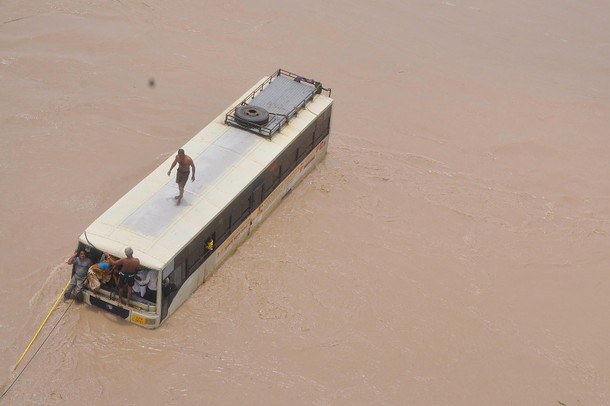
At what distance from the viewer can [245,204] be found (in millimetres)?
15836

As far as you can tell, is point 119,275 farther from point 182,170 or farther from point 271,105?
point 271,105

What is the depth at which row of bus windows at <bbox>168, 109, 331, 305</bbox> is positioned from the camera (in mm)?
14281

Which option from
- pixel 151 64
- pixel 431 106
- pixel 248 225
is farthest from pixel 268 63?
pixel 248 225

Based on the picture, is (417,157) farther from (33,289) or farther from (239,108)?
(33,289)

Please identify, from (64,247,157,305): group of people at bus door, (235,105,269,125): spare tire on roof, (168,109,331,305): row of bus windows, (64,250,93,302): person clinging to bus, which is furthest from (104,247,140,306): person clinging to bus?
(235,105,269,125): spare tire on roof

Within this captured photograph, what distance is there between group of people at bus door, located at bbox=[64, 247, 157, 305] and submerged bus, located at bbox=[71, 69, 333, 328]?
0.08 m

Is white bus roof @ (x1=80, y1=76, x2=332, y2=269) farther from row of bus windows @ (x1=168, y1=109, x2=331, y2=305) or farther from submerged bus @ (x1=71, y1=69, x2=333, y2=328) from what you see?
row of bus windows @ (x1=168, y1=109, x2=331, y2=305)

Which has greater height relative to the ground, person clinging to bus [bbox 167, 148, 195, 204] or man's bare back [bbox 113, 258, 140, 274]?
person clinging to bus [bbox 167, 148, 195, 204]

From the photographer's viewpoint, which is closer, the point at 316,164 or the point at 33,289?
the point at 33,289

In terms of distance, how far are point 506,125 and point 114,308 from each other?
12576mm

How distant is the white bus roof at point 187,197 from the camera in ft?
45.1

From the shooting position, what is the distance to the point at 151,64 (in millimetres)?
22359

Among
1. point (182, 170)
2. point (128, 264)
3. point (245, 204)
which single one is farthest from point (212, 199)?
point (128, 264)

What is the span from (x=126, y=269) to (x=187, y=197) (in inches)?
78.4
